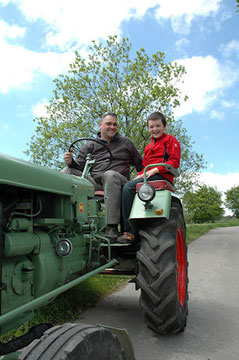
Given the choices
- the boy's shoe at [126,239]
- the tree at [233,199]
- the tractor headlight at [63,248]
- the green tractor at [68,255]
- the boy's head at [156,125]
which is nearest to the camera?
the green tractor at [68,255]

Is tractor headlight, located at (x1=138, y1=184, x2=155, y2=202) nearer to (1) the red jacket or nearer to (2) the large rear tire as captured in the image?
(2) the large rear tire

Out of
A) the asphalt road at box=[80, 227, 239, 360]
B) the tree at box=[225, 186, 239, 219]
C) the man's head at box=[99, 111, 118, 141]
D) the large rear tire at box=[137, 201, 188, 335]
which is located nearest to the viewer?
the asphalt road at box=[80, 227, 239, 360]

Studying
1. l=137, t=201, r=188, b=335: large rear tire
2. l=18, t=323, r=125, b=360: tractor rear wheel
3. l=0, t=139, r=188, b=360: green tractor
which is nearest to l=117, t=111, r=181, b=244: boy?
l=0, t=139, r=188, b=360: green tractor

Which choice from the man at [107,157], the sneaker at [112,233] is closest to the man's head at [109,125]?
the man at [107,157]

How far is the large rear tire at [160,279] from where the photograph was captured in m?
2.55

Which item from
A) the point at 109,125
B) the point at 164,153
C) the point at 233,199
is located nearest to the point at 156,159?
the point at 164,153

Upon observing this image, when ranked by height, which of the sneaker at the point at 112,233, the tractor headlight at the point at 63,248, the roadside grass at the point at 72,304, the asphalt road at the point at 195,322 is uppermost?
the sneaker at the point at 112,233

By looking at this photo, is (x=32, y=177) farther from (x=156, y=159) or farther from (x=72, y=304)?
(x=72, y=304)

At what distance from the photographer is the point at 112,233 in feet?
9.83

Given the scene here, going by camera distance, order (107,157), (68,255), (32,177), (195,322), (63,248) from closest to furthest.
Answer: (32,177), (63,248), (68,255), (195,322), (107,157)

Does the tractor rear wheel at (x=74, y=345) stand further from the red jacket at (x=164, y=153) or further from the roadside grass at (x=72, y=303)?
the red jacket at (x=164, y=153)

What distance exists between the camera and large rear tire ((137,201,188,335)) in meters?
2.55

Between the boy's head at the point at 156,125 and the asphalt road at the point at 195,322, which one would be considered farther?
the boy's head at the point at 156,125

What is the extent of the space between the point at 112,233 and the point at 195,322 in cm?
122
